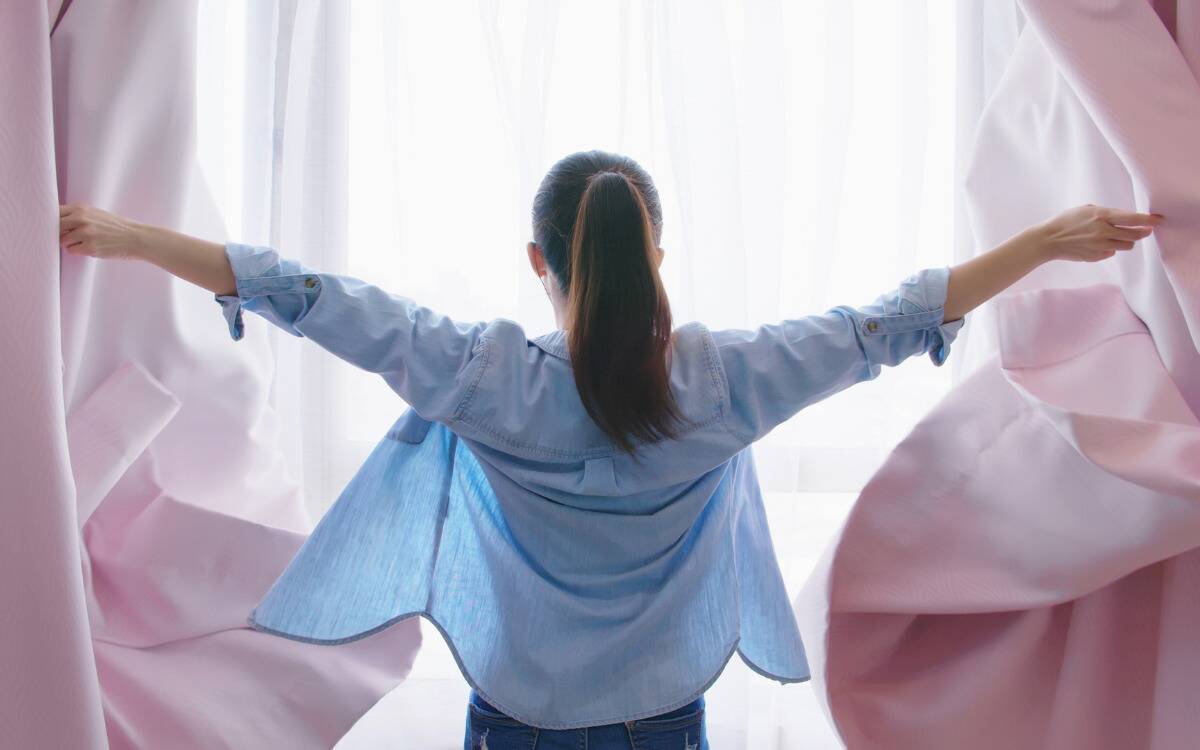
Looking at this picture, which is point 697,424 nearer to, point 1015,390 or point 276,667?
point 1015,390

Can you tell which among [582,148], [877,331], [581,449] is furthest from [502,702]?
[582,148]

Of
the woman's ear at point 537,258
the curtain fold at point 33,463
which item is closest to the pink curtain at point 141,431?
the curtain fold at point 33,463

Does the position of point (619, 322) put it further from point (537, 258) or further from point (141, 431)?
point (141, 431)

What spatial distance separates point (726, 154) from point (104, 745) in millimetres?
910

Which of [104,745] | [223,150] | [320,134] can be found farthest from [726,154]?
[104,745]

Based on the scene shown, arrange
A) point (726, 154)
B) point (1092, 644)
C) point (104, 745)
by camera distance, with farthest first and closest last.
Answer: point (726, 154) < point (1092, 644) < point (104, 745)

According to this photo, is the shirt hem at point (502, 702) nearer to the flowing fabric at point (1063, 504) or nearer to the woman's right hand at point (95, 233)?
the flowing fabric at point (1063, 504)

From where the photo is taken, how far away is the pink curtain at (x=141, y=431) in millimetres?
808

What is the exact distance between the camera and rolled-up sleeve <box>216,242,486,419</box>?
863mm

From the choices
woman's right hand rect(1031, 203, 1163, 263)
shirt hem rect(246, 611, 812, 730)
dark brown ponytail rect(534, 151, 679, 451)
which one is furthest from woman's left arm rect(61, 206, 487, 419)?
woman's right hand rect(1031, 203, 1163, 263)

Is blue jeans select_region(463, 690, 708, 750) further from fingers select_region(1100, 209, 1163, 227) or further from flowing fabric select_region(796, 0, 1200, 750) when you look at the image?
fingers select_region(1100, 209, 1163, 227)

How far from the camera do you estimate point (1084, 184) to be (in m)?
1.01

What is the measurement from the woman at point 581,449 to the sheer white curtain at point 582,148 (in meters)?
0.27

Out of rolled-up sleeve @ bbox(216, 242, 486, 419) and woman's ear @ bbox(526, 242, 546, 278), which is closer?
rolled-up sleeve @ bbox(216, 242, 486, 419)
